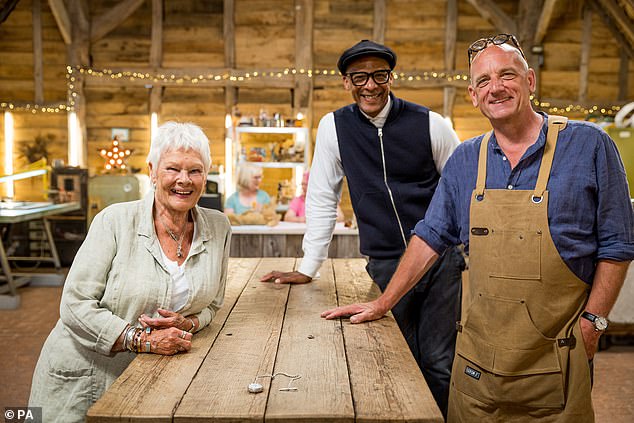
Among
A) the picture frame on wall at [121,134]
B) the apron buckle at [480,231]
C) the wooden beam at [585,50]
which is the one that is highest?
the wooden beam at [585,50]

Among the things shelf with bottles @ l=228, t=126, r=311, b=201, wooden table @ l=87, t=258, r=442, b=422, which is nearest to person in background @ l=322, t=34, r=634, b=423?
wooden table @ l=87, t=258, r=442, b=422

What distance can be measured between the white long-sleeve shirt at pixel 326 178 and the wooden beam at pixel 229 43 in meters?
5.91

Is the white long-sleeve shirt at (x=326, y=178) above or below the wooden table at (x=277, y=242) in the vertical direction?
above

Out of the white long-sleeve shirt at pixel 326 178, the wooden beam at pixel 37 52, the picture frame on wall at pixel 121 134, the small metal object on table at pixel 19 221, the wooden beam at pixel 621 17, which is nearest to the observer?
the white long-sleeve shirt at pixel 326 178

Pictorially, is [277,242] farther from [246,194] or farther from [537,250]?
[537,250]

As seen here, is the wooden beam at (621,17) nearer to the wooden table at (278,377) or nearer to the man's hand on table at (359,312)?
the wooden table at (278,377)

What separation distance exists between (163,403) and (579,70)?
8.28 metres

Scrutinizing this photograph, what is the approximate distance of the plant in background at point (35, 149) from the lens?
344 inches

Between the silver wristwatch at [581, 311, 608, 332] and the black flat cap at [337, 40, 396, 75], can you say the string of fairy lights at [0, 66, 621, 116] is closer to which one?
the black flat cap at [337, 40, 396, 75]

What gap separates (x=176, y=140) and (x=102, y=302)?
0.54 m

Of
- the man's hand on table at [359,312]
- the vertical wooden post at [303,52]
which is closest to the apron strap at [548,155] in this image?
the man's hand on table at [359,312]

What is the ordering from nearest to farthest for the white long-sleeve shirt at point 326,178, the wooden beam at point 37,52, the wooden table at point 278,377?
1. the wooden table at point 278,377
2. the white long-sleeve shirt at point 326,178
3. the wooden beam at point 37,52

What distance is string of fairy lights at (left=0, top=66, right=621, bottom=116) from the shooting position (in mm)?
8578

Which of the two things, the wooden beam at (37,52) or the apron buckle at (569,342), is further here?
the wooden beam at (37,52)
